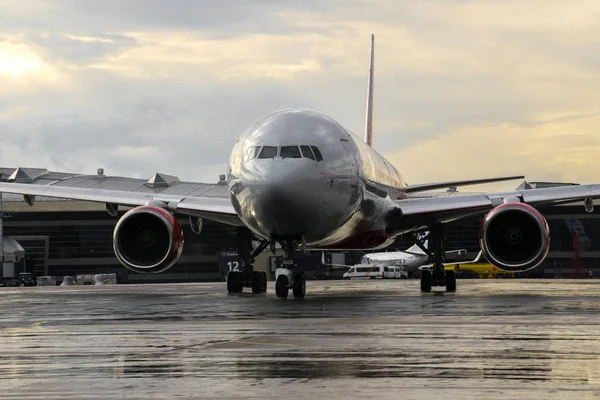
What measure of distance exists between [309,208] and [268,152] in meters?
1.41

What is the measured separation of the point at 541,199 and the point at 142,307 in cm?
1033

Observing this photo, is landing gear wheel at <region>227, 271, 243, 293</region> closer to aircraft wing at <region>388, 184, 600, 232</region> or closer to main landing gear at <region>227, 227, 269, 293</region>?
main landing gear at <region>227, 227, 269, 293</region>

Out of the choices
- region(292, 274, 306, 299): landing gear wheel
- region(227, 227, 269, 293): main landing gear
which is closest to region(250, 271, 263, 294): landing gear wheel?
region(227, 227, 269, 293): main landing gear

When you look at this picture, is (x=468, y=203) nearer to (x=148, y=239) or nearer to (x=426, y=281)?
(x=426, y=281)

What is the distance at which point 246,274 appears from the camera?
25266 mm

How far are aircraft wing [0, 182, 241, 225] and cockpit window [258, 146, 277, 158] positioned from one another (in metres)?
4.05

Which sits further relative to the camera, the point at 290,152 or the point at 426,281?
the point at 426,281

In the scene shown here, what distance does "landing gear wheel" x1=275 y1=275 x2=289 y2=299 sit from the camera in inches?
826

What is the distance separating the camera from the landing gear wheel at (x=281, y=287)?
20984mm

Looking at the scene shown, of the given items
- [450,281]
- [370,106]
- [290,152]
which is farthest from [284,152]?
[370,106]

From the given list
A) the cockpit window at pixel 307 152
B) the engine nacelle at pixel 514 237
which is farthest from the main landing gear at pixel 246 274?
the engine nacelle at pixel 514 237

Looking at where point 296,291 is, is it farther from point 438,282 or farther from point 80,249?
point 80,249

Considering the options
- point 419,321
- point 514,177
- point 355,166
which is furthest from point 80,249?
point 419,321

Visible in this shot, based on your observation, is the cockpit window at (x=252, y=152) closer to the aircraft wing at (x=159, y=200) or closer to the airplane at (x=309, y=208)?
the airplane at (x=309, y=208)
